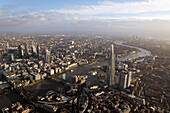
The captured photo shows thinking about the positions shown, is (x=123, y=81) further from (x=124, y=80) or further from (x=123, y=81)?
(x=124, y=80)

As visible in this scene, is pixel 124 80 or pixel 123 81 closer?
pixel 124 80

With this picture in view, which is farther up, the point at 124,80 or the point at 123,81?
the point at 124,80

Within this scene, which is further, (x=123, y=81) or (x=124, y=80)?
(x=123, y=81)

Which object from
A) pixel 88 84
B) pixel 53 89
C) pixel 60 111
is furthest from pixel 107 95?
pixel 53 89

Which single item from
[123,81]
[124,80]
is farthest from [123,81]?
[124,80]

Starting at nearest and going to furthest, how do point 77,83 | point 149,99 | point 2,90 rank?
point 149,99 < point 2,90 < point 77,83

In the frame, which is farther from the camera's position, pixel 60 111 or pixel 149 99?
pixel 149 99

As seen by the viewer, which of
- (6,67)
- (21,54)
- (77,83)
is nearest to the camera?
(77,83)

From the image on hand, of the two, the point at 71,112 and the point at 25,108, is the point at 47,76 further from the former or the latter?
the point at 71,112

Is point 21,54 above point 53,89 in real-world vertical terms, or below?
above

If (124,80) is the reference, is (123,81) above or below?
below
